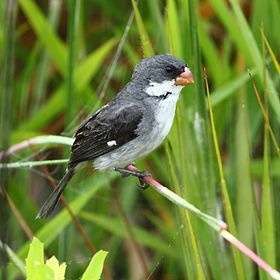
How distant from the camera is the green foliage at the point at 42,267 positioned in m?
1.13

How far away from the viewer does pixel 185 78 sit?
1.55m

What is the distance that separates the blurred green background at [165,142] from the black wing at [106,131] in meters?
0.08

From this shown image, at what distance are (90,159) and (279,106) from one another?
0.43 m

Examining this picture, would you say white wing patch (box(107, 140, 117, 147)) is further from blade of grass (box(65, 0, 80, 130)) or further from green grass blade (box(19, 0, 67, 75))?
green grass blade (box(19, 0, 67, 75))

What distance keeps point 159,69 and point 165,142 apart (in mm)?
174

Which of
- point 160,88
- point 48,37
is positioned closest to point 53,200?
point 160,88

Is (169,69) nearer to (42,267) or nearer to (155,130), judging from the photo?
(155,130)

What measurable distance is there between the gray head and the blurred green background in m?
0.08

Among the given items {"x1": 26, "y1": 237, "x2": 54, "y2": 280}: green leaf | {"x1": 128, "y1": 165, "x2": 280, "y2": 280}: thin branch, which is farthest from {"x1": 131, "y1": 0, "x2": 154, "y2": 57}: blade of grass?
{"x1": 26, "y1": 237, "x2": 54, "y2": 280}: green leaf

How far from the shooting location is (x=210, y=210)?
199cm

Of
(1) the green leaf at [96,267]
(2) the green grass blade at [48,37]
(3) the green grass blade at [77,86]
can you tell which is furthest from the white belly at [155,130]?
(2) the green grass blade at [48,37]

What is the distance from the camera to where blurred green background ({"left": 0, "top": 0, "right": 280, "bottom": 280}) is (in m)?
1.70

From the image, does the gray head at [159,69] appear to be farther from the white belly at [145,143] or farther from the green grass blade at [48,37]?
the green grass blade at [48,37]

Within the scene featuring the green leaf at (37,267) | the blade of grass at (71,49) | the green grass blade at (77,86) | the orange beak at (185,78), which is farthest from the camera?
the green grass blade at (77,86)
